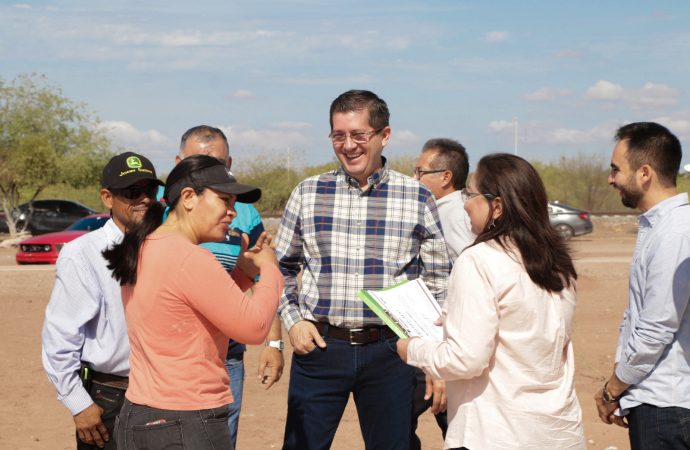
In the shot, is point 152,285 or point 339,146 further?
point 339,146

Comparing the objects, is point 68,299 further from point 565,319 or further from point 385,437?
point 565,319

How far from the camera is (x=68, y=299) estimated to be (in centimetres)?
373

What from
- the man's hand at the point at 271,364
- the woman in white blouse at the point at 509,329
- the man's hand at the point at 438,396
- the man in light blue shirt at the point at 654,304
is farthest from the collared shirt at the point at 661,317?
the man's hand at the point at 271,364

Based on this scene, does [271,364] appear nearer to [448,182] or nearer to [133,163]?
[133,163]

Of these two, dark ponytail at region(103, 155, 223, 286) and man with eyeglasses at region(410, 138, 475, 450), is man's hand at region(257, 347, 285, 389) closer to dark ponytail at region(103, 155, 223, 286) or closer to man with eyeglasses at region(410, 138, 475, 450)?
man with eyeglasses at region(410, 138, 475, 450)

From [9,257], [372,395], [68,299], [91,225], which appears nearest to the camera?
[68,299]

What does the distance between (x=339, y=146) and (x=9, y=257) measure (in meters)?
23.1

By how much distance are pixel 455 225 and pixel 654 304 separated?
2.00m

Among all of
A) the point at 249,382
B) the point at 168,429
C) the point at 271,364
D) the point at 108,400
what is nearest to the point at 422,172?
the point at 271,364

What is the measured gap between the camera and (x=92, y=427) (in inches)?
147

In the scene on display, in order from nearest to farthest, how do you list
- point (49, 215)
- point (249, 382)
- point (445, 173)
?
point (445, 173) → point (249, 382) → point (49, 215)

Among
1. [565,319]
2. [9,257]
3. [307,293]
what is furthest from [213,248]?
[9,257]

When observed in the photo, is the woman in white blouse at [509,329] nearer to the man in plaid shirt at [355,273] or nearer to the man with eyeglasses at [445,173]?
the man in plaid shirt at [355,273]

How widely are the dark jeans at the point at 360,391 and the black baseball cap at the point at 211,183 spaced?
4.50ft
